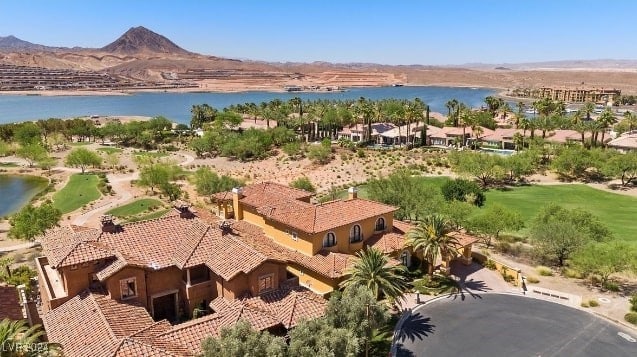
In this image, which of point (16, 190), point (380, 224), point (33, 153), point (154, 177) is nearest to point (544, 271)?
point (380, 224)

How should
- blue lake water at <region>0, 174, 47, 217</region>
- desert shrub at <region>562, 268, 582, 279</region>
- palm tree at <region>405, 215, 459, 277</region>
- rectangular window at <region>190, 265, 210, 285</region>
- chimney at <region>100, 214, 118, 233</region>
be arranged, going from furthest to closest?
blue lake water at <region>0, 174, 47, 217</region>
desert shrub at <region>562, 268, 582, 279</region>
palm tree at <region>405, 215, 459, 277</region>
chimney at <region>100, 214, 118, 233</region>
rectangular window at <region>190, 265, 210, 285</region>

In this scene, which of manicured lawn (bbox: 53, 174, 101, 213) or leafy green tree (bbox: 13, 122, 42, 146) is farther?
leafy green tree (bbox: 13, 122, 42, 146)

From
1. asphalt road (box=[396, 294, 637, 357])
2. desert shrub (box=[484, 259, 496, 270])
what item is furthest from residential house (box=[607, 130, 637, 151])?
asphalt road (box=[396, 294, 637, 357])

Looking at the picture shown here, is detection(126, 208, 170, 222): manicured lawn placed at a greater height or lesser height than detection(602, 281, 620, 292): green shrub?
lesser

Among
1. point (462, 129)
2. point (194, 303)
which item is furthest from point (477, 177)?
point (194, 303)

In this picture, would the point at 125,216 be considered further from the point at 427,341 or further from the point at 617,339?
the point at 617,339

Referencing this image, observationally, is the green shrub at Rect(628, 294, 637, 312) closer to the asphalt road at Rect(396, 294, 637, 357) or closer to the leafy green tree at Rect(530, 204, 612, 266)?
the asphalt road at Rect(396, 294, 637, 357)

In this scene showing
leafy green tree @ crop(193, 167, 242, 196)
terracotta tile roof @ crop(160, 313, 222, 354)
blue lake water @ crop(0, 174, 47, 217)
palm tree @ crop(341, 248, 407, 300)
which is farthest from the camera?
blue lake water @ crop(0, 174, 47, 217)

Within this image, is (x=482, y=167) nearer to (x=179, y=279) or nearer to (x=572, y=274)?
(x=572, y=274)
